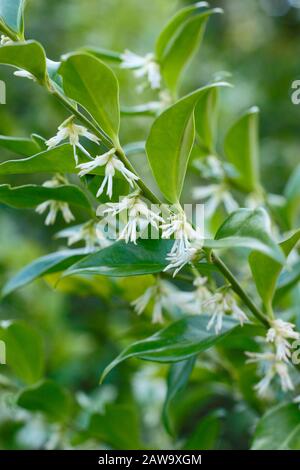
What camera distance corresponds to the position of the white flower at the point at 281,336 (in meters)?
0.75

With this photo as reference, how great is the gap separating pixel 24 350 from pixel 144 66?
490mm

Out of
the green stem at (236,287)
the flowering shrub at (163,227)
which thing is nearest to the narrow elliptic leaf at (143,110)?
the flowering shrub at (163,227)

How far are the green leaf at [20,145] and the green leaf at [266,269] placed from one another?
28 centimetres

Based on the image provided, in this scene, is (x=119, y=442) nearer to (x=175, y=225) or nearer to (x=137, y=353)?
(x=137, y=353)

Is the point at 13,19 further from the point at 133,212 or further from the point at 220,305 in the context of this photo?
the point at 220,305

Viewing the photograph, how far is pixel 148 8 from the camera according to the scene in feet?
7.90

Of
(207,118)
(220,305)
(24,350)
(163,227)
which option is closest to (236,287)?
(220,305)

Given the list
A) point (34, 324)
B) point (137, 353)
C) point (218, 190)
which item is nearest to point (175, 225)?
point (137, 353)

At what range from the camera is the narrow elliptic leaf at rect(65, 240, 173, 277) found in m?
0.72

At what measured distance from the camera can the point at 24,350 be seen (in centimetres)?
110

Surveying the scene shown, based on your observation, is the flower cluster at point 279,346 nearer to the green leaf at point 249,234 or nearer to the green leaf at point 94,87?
the green leaf at point 249,234

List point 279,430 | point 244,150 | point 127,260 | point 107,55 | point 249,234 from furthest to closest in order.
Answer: point 244,150 → point 107,55 → point 279,430 → point 127,260 → point 249,234

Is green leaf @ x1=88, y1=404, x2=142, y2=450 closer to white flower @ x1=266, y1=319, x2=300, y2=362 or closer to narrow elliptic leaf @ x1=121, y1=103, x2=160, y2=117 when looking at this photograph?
white flower @ x1=266, y1=319, x2=300, y2=362

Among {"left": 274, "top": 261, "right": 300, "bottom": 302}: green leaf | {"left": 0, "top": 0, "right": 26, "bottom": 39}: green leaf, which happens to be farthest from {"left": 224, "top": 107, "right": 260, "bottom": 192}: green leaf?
{"left": 0, "top": 0, "right": 26, "bottom": 39}: green leaf
